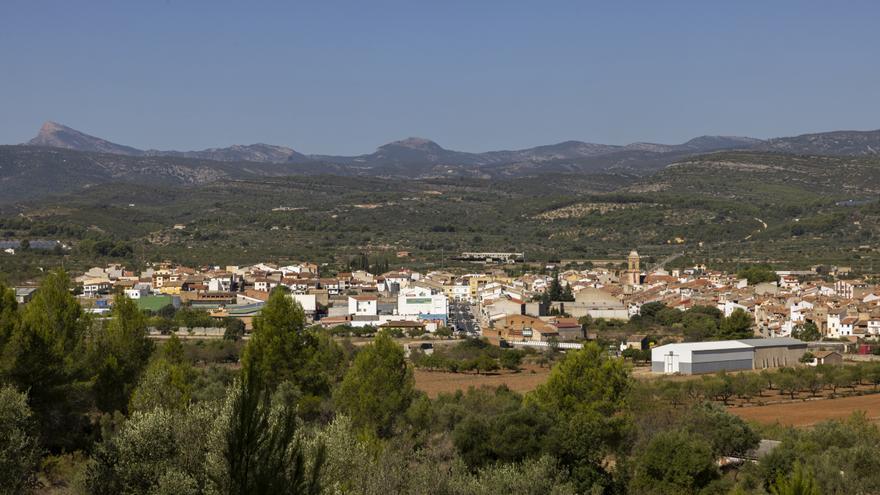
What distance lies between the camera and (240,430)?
424 inches

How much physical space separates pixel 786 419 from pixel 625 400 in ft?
25.7

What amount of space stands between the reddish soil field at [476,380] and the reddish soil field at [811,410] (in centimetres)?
692

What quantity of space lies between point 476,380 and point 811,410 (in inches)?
448

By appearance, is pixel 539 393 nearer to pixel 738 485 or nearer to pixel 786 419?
pixel 738 485

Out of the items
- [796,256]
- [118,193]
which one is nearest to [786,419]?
[796,256]

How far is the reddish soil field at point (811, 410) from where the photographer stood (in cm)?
3087

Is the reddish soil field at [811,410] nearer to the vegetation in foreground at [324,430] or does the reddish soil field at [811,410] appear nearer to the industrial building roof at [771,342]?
the vegetation in foreground at [324,430]

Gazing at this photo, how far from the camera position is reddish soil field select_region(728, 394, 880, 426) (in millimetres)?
30870

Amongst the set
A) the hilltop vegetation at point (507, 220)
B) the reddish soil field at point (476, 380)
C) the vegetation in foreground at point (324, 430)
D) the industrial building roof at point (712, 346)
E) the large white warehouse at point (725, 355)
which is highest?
the hilltop vegetation at point (507, 220)

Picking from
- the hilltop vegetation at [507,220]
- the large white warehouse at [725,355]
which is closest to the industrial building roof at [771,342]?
the large white warehouse at [725,355]

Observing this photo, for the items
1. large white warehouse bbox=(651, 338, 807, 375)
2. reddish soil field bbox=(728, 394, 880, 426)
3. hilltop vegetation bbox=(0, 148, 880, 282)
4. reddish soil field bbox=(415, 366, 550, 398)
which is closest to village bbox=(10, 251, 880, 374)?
large white warehouse bbox=(651, 338, 807, 375)

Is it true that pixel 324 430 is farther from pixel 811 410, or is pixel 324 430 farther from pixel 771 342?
Answer: pixel 771 342

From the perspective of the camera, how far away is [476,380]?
131ft

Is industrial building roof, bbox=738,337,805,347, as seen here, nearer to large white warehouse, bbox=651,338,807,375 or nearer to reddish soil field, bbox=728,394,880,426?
large white warehouse, bbox=651,338,807,375
